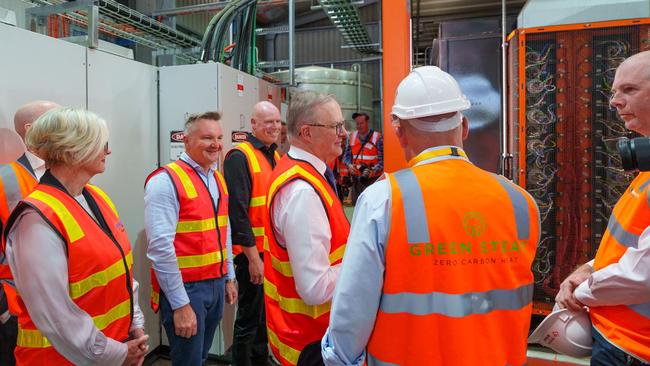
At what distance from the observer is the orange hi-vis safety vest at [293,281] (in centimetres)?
167

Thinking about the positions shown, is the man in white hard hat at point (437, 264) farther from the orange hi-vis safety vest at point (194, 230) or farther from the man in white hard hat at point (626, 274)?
the orange hi-vis safety vest at point (194, 230)

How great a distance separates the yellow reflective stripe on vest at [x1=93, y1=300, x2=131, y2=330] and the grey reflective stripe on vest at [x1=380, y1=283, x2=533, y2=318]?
0.97 m

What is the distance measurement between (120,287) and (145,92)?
6.64 feet

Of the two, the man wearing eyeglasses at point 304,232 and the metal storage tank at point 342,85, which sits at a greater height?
the metal storage tank at point 342,85

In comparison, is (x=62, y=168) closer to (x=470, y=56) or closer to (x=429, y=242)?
(x=429, y=242)

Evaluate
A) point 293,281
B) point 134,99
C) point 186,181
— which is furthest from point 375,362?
point 134,99

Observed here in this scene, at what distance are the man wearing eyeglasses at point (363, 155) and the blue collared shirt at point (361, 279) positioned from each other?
5764mm

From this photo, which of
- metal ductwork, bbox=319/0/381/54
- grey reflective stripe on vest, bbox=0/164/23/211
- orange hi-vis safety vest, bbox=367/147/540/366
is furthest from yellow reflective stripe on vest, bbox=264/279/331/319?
metal ductwork, bbox=319/0/381/54

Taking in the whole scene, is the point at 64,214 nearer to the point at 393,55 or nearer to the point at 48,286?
the point at 48,286

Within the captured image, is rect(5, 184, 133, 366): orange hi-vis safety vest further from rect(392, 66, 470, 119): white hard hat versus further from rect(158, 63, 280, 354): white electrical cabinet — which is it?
rect(158, 63, 280, 354): white electrical cabinet

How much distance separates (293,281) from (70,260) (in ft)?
2.49

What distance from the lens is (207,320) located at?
2.49 meters

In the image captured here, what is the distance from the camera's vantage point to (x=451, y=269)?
1.15m

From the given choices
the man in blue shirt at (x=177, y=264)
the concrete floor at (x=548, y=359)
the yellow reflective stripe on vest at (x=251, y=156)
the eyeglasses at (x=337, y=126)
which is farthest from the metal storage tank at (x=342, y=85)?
the eyeglasses at (x=337, y=126)
